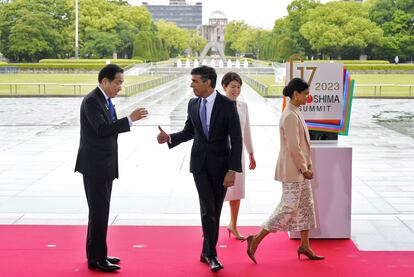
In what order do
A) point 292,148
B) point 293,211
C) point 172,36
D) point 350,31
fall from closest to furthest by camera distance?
point 292,148
point 293,211
point 350,31
point 172,36

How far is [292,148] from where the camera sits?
5.32 m

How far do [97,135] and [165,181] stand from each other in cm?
425

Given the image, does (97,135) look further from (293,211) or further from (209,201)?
(293,211)

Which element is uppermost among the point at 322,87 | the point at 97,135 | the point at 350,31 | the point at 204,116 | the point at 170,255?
the point at 350,31

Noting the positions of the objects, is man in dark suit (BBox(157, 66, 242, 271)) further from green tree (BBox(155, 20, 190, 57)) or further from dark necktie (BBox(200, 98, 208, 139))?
green tree (BBox(155, 20, 190, 57))

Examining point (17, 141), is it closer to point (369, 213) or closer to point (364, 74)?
point (369, 213)

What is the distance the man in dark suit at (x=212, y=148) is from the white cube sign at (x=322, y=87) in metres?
1.18

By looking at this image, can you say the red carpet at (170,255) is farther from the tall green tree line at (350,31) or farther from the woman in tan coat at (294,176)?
the tall green tree line at (350,31)

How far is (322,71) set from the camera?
6.14 m

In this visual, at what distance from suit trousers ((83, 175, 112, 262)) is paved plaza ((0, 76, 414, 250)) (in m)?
1.55

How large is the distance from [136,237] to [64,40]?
65814 mm

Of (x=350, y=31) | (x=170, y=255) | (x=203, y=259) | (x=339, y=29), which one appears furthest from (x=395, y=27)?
(x=203, y=259)

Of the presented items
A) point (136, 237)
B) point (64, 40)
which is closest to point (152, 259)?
point (136, 237)

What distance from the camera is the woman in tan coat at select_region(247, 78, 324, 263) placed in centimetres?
533
